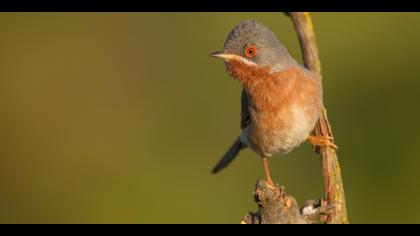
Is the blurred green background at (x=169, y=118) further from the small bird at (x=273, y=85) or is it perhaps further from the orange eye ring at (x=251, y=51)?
the orange eye ring at (x=251, y=51)

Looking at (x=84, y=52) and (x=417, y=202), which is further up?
(x=84, y=52)

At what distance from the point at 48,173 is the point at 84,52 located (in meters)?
1.67

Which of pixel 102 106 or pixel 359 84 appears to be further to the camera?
pixel 102 106

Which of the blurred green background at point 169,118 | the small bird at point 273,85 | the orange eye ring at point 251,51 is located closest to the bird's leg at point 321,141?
the small bird at point 273,85

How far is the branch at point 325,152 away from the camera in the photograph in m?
4.55

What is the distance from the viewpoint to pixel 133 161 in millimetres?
7625

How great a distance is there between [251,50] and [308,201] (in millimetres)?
1480

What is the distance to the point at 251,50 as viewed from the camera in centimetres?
525

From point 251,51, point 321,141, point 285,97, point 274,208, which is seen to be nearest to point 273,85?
point 285,97

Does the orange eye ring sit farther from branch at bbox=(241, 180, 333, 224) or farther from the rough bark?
branch at bbox=(241, 180, 333, 224)

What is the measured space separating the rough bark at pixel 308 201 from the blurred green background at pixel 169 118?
56.0 inches

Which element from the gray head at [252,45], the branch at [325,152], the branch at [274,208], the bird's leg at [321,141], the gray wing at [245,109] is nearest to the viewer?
the branch at [274,208]

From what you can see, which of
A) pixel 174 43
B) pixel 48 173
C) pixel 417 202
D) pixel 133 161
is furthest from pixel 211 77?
pixel 417 202
